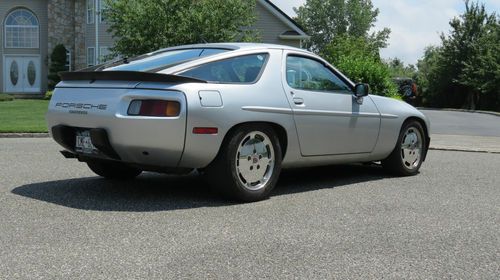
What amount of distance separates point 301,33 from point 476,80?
16.7 meters

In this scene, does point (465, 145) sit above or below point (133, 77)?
below

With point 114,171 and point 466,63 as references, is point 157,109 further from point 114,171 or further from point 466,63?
point 466,63

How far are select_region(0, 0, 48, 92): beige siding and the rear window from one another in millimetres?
30873

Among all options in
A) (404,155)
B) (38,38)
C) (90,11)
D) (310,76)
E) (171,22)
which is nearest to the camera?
(310,76)

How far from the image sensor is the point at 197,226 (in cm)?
480

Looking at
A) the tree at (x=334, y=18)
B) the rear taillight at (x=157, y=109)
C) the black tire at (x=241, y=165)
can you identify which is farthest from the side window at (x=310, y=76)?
the tree at (x=334, y=18)

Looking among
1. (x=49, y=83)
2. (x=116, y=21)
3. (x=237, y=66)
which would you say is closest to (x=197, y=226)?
(x=237, y=66)

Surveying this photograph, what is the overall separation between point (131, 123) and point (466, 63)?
42.6 metres

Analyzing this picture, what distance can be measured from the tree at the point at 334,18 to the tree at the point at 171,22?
65.1 metres

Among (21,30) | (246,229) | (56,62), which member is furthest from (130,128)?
(21,30)

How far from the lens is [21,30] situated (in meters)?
35.3

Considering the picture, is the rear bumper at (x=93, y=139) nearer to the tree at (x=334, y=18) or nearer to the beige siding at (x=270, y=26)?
the beige siding at (x=270, y=26)

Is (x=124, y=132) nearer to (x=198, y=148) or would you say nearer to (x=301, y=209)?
(x=198, y=148)

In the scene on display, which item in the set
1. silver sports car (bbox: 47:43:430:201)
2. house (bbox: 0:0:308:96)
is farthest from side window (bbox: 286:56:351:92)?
house (bbox: 0:0:308:96)
